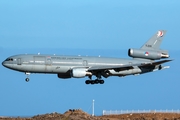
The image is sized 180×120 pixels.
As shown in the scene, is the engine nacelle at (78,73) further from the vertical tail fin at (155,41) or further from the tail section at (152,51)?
the vertical tail fin at (155,41)

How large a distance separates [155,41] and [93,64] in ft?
45.5

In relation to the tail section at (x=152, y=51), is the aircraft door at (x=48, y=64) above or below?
below

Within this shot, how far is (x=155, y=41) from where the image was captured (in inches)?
3356

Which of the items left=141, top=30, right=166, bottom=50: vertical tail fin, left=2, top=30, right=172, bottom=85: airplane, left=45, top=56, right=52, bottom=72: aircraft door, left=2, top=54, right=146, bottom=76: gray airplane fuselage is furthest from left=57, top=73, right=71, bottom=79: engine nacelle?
left=141, top=30, right=166, bottom=50: vertical tail fin

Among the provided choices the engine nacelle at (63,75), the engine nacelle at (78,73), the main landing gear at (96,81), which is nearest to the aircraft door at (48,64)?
the engine nacelle at (78,73)

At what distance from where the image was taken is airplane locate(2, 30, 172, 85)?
72.6m

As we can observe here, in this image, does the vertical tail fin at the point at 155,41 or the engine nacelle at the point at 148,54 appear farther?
the vertical tail fin at the point at 155,41

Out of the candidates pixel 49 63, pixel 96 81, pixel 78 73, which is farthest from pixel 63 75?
pixel 49 63

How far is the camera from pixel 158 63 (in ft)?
251

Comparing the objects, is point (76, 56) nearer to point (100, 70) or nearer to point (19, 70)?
point (100, 70)

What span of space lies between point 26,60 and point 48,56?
3.47m

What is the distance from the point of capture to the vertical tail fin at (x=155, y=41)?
84.6m

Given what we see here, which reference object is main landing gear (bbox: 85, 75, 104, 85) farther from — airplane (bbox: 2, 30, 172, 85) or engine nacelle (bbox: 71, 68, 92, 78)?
engine nacelle (bbox: 71, 68, 92, 78)

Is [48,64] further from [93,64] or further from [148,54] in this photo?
[148,54]
